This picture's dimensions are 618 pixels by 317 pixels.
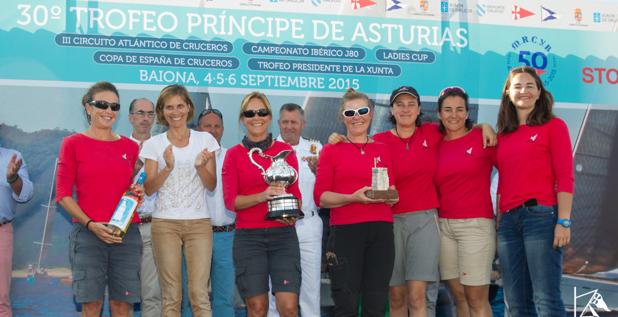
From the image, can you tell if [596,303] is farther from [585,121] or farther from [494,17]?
[494,17]

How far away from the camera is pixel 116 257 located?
13.9ft

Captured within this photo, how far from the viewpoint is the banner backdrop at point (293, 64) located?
5.27 metres

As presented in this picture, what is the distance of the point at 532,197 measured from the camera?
4203 millimetres

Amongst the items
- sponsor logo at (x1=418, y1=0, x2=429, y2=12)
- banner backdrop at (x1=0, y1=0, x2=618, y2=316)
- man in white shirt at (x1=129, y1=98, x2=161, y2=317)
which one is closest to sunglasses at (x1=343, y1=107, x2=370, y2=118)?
banner backdrop at (x1=0, y1=0, x2=618, y2=316)

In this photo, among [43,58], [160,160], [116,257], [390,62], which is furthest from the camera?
[390,62]

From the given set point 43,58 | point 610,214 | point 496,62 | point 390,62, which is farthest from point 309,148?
point 610,214

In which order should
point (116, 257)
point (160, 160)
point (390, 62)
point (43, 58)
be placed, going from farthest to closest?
point (390, 62)
point (43, 58)
point (160, 160)
point (116, 257)

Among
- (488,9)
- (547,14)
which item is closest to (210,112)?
(488,9)

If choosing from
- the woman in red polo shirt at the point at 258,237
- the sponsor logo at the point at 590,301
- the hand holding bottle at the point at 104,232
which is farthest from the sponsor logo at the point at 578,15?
A: the hand holding bottle at the point at 104,232

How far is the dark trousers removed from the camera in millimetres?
4168

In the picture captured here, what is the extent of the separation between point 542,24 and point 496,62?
53cm

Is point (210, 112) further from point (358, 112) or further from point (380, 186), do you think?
point (380, 186)

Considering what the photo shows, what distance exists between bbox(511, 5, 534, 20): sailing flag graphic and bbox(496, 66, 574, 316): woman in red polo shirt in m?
1.55

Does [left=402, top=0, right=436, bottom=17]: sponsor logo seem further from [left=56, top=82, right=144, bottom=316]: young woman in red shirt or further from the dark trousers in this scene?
[left=56, top=82, right=144, bottom=316]: young woman in red shirt
